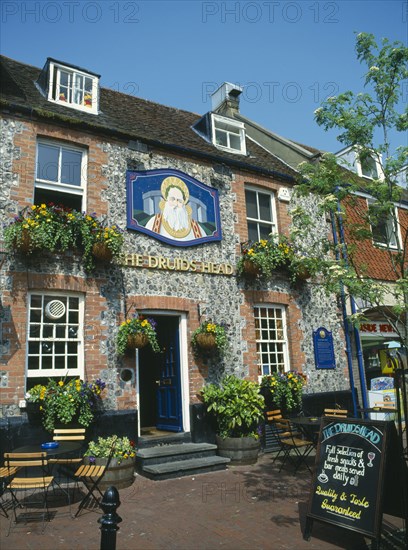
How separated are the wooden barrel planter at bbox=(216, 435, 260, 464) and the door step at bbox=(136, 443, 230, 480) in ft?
0.76

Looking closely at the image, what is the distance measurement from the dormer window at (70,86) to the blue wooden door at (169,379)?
5669 millimetres

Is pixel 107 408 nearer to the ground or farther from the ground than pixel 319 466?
farther from the ground

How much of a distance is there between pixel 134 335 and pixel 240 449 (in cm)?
317

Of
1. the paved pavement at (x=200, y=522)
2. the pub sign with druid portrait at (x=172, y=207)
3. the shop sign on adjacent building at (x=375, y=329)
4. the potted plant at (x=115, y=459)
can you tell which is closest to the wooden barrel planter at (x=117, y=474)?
the potted plant at (x=115, y=459)

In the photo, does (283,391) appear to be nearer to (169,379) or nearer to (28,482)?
(169,379)

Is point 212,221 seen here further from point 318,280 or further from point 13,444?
point 13,444

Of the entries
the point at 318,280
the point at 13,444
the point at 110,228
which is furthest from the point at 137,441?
the point at 318,280

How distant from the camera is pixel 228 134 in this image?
43.2ft

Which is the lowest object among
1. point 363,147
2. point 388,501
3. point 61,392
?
point 388,501

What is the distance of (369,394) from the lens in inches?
494

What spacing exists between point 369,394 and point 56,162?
10435mm

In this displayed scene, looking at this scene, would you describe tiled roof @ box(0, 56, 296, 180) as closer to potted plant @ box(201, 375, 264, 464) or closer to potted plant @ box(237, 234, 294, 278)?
potted plant @ box(237, 234, 294, 278)

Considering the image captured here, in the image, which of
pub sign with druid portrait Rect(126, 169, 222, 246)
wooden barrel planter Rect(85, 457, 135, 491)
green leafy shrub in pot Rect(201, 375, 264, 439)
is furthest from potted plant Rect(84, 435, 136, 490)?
pub sign with druid portrait Rect(126, 169, 222, 246)

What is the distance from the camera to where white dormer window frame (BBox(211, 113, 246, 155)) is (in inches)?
511
